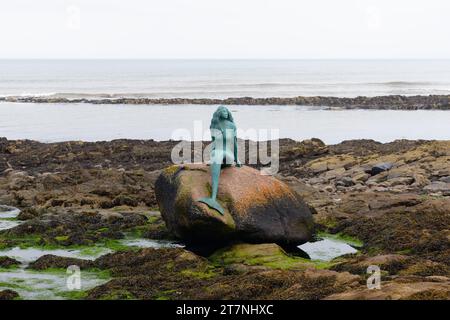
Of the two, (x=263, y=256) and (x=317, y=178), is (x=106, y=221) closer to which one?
(x=263, y=256)

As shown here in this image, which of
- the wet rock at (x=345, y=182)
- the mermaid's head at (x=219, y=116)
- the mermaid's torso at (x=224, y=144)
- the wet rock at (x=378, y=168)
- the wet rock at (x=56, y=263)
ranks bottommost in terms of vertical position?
the wet rock at (x=345, y=182)

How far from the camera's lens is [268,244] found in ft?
44.3

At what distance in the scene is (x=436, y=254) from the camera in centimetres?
1251

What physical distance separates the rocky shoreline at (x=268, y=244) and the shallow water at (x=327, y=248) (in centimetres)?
37

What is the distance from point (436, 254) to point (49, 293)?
7.33 m

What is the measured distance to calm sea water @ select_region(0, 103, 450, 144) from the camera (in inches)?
1628

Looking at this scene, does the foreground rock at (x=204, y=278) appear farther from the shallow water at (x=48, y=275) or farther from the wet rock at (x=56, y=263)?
the shallow water at (x=48, y=275)

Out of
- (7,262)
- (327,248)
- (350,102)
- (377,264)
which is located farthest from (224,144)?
(350,102)

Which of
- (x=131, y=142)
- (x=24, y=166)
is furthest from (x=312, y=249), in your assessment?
(x=131, y=142)

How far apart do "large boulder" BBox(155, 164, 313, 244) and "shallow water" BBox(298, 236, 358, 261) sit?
268mm

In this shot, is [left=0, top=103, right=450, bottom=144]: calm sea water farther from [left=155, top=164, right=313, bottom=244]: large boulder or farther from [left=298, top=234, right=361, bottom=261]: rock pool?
[left=155, top=164, right=313, bottom=244]: large boulder

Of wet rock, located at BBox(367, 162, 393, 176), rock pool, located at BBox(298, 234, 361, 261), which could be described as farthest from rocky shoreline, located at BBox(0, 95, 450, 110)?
rock pool, located at BBox(298, 234, 361, 261)

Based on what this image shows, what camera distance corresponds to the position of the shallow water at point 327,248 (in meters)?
13.8

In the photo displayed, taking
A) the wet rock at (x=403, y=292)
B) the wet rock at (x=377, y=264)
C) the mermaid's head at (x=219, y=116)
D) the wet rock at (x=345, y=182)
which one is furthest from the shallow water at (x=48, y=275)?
the wet rock at (x=345, y=182)
